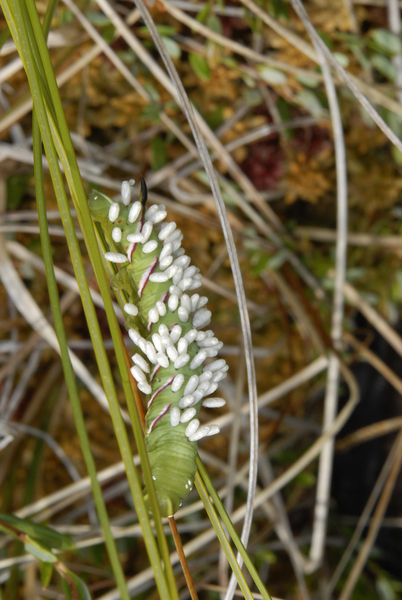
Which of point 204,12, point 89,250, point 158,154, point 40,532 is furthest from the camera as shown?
point 158,154

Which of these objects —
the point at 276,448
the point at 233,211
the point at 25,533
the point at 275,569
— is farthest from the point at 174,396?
the point at 275,569

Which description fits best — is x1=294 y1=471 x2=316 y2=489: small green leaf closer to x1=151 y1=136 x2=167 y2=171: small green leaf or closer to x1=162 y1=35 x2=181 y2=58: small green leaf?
x1=151 y1=136 x2=167 y2=171: small green leaf

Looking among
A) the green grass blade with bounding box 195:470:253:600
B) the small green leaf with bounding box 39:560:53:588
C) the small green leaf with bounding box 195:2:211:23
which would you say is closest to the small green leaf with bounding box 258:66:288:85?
the small green leaf with bounding box 195:2:211:23

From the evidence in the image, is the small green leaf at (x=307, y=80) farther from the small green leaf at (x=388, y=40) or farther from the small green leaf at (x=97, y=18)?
the small green leaf at (x=97, y=18)

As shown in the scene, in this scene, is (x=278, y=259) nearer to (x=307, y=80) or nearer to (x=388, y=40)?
(x=307, y=80)

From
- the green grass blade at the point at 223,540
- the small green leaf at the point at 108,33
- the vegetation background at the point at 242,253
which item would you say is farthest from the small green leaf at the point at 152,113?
the green grass blade at the point at 223,540

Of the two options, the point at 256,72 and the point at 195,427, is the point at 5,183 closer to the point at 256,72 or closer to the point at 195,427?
the point at 256,72

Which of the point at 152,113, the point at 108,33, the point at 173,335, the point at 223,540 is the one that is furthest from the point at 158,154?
the point at 223,540
